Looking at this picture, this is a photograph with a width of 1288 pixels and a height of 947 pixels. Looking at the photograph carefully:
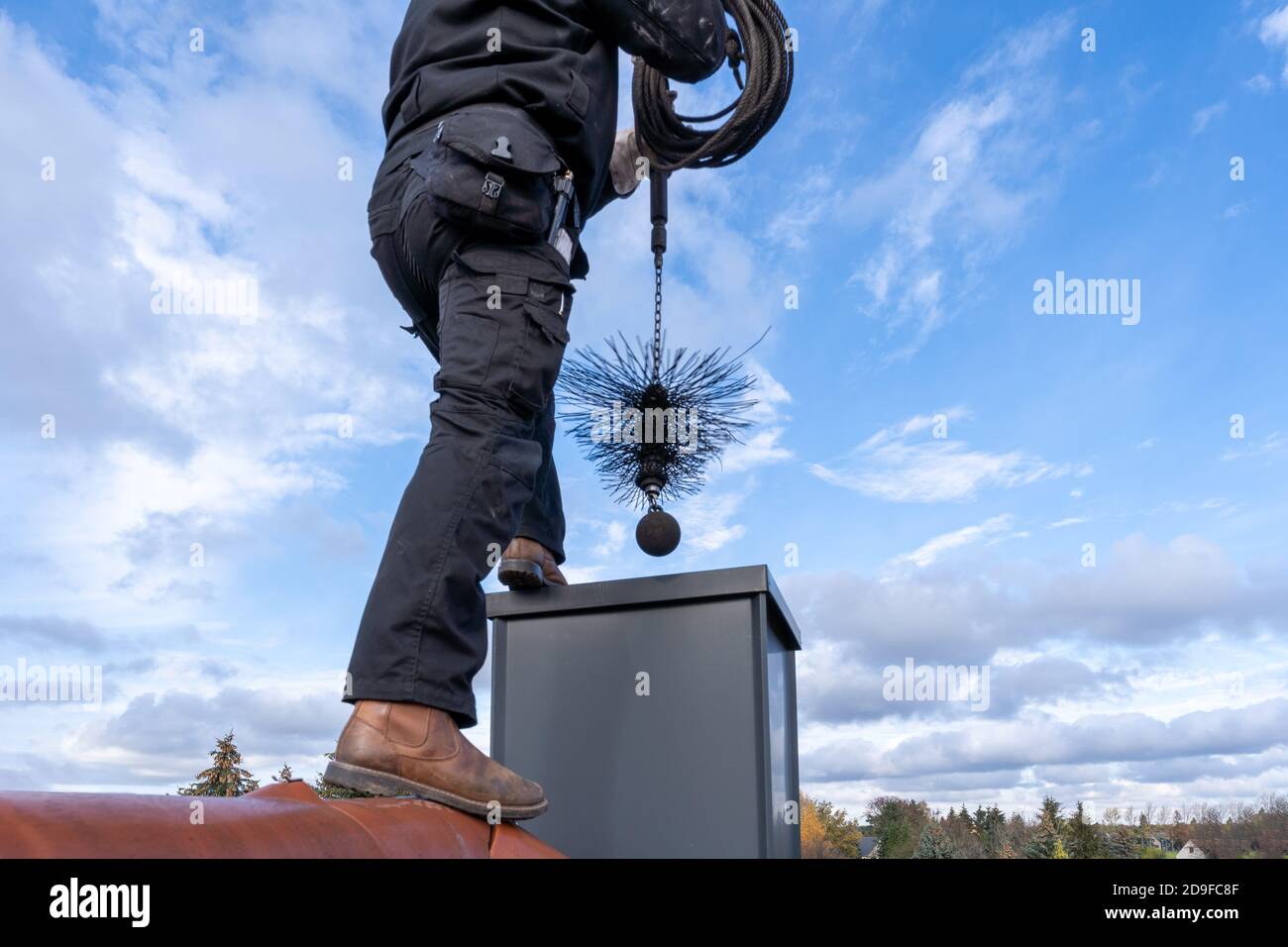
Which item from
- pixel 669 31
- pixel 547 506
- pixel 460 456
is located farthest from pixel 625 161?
pixel 460 456

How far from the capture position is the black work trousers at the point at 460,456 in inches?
57.0

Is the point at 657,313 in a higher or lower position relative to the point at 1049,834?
higher

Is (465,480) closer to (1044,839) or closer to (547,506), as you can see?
(547,506)

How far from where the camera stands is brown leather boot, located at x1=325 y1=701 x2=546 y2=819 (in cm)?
138

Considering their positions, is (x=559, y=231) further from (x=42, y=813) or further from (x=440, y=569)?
(x=42, y=813)

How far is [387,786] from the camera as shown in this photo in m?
1.38

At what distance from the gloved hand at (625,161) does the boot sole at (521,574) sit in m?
0.98

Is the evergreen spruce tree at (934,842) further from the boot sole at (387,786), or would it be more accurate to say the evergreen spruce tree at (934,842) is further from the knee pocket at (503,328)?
the knee pocket at (503,328)

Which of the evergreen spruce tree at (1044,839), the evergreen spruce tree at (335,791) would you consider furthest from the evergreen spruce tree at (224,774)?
the evergreen spruce tree at (1044,839)

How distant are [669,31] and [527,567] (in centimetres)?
116

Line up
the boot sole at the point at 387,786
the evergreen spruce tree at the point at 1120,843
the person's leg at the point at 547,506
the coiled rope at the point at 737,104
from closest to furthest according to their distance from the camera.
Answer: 1. the boot sole at the point at 387,786
2. the evergreen spruce tree at the point at 1120,843
3. the person's leg at the point at 547,506
4. the coiled rope at the point at 737,104

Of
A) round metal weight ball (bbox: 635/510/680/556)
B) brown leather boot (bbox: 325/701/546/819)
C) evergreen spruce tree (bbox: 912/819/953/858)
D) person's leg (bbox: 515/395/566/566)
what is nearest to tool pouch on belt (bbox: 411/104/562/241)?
person's leg (bbox: 515/395/566/566)
